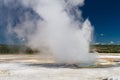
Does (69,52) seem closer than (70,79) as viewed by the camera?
No

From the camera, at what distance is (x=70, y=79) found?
2350cm

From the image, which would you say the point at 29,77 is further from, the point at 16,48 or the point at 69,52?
the point at 16,48

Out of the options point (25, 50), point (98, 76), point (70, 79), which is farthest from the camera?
point (25, 50)

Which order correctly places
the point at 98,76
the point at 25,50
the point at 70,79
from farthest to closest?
the point at 25,50, the point at 98,76, the point at 70,79

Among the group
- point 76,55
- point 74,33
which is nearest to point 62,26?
point 74,33

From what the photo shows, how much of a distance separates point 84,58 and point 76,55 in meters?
1.28

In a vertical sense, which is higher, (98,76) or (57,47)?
(57,47)

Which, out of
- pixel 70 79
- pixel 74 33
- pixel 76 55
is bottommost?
pixel 70 79

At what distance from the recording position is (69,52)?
41.7 m

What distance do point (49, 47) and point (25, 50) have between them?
38.5 metres

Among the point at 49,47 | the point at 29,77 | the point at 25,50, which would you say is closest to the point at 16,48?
the point at 25,50

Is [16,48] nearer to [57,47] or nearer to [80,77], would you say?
[57,47]

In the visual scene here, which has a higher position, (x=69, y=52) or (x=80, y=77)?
(x=69, y=52)

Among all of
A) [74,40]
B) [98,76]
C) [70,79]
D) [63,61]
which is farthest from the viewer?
[74,40]
